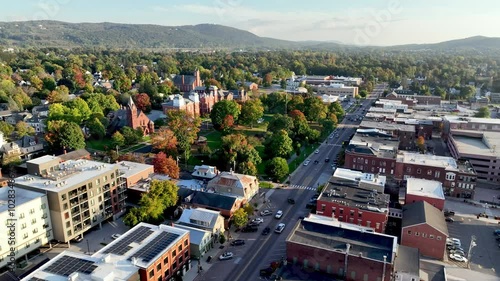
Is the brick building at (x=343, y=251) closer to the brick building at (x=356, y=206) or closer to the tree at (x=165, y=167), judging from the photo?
the brick building at (x=356, y=206)

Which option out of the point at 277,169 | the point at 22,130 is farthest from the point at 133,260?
the point at 22,130

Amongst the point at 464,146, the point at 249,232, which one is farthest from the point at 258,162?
the point at 464,146

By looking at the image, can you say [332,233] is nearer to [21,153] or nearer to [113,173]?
[113,173]

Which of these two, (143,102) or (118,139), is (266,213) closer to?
(118,139)

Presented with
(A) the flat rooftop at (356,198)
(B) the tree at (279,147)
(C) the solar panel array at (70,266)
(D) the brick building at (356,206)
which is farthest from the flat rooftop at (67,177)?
(B) the tree at (279,147)

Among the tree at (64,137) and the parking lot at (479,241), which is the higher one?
the tree at (64,137)

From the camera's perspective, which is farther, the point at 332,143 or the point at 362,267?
the point at 332,143
